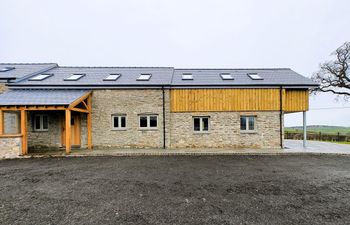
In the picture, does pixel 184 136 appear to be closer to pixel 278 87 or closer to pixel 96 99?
pixel 96 99

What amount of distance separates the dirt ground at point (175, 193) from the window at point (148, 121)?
407 cm

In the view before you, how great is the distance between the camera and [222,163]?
24.8 feet

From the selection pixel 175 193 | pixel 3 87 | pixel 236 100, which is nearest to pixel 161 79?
pixel 236 100

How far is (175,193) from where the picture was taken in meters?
4.40

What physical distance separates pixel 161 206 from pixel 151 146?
7.48m

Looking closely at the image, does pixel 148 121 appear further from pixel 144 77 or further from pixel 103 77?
pixel 103 77

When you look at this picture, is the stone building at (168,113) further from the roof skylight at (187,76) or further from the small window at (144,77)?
the roof skylight at (187,76)

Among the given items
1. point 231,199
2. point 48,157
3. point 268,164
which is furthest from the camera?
point 48,157

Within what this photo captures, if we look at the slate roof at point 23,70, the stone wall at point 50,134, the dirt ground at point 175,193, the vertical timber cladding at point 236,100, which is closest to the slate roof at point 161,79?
the slate roof at point 23,70

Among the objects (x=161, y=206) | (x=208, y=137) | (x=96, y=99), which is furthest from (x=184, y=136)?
(x=161, y=206)

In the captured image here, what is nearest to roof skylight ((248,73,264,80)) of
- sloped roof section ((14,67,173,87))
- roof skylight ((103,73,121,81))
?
sloped roof section ((14,67,173,87))

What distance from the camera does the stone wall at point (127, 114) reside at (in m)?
11.1

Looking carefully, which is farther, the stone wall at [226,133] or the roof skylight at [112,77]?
the roof skylight at [112,77]

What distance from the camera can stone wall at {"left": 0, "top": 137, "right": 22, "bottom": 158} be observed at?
8688 millimetres
